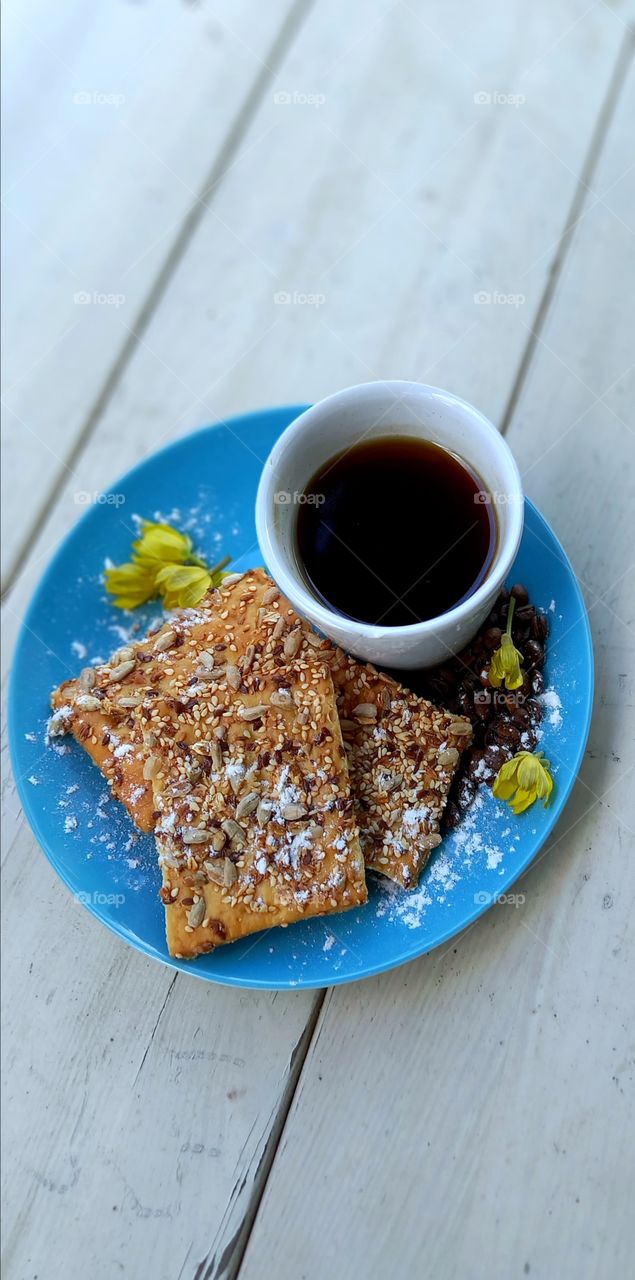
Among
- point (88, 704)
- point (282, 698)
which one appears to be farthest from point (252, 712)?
point (88, 704)

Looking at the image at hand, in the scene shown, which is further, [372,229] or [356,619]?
[372,229]

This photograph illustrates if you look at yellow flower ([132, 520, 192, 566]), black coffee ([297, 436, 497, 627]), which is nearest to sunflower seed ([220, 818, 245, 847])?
black coffee ([297, 436, 497, 627])

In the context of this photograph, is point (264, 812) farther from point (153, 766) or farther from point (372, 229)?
point (372, 229)

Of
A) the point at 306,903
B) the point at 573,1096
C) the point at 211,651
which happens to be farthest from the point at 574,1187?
the point at 211,651

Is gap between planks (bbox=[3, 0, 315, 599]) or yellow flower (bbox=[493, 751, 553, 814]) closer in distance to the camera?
yellow flower (bbox=[493, 751, 553, 814])

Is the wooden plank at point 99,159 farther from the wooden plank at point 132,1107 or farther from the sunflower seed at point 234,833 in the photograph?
the wooden plank at point 132,1107

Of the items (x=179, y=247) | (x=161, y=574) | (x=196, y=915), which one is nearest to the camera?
(x=196, y=915)

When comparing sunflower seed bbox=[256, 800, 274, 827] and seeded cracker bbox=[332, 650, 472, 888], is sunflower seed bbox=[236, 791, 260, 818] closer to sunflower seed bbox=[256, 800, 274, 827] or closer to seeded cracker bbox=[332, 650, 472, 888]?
sunflower seed bbox=[256, 800, 274, 827]
